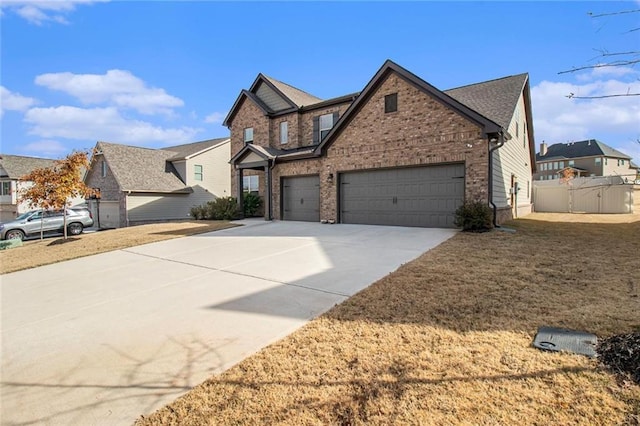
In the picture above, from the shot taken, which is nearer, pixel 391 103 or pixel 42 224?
pixel 391 103

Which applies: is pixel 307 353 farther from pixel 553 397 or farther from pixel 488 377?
pixel 553 397

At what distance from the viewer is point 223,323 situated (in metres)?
4.12

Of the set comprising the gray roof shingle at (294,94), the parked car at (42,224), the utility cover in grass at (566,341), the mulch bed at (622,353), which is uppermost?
the gray roof shingle at (294,94)

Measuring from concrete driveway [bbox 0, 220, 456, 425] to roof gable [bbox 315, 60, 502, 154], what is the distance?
4.66 meters

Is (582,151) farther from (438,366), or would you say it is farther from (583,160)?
(438,366)

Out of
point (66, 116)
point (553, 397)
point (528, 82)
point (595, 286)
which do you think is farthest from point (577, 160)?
point (66, 116)

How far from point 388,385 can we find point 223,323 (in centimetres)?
236

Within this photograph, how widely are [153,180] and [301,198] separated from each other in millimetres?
15483

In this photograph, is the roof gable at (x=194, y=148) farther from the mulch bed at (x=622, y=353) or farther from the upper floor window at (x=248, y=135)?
the mulch bed at (x=622, y=353)

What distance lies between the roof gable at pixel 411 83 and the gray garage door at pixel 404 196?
165 cm

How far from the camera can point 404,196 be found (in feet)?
42.1

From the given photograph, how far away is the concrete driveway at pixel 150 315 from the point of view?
278 centimetres

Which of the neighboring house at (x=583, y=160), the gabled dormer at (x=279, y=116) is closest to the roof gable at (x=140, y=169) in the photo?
the gabled dormer at (x=279, y=116)

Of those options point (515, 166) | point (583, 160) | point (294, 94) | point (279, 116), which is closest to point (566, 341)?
point (515, 166)
